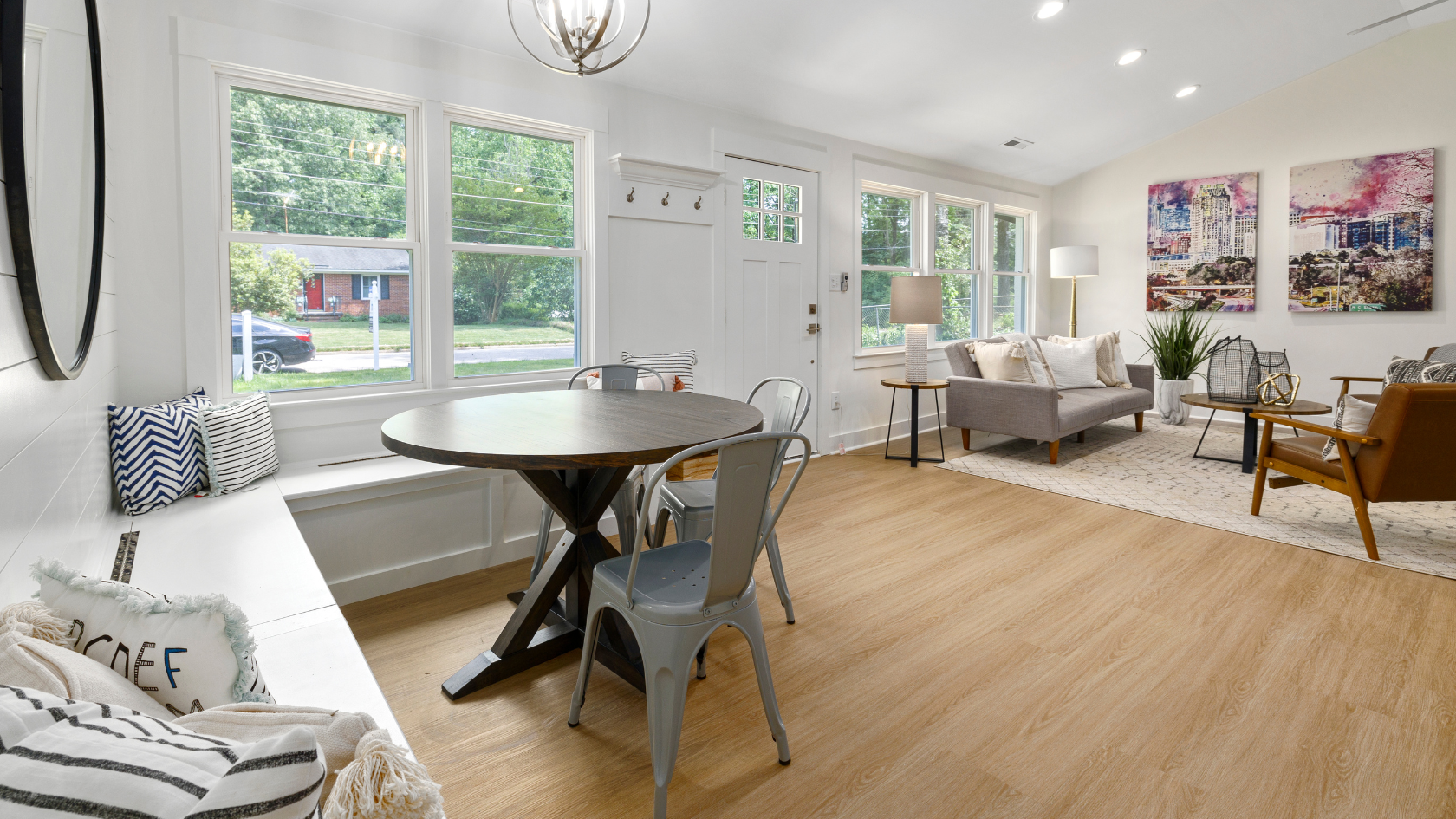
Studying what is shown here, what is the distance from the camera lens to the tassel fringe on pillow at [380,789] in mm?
631

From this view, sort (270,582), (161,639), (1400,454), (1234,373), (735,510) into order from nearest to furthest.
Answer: (161,639) → (735,510) → (270,582) → (1400,454) → (1234,373)

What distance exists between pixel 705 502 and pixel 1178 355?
5686 mm

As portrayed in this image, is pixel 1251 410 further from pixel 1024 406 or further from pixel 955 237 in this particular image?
pixel 955 237

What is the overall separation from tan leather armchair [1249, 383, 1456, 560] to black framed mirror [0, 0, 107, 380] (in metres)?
4.19

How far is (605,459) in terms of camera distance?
1756 mm

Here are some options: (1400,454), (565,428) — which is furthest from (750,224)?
(1400,454)

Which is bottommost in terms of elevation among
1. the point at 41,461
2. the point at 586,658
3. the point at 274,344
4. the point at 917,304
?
the point at 586,658

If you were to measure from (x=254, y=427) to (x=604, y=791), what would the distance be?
204 cm

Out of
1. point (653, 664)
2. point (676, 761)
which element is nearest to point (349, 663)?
point (653, 664)

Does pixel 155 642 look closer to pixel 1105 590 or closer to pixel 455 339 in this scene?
pixel 455 339

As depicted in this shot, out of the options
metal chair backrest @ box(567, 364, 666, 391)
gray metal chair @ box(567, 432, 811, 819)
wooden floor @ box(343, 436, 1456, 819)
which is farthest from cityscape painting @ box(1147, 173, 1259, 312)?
gray metal chair @ box(567, 432, 811, 819)

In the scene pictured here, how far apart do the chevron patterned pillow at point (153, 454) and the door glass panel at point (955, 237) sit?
5589 millimetres

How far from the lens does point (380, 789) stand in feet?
2.12

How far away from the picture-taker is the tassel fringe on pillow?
63 centimetres
